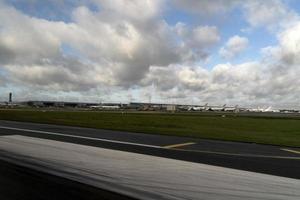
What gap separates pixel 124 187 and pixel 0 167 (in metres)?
4.11

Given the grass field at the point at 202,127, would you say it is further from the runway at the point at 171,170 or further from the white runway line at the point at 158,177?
the white runway line at the point at 158,177

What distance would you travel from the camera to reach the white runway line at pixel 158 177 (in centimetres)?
818

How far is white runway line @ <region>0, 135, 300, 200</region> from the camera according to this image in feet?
26.8

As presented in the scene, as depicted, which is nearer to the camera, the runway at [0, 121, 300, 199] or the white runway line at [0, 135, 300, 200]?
the white runway line at [0, 135, 300, 200]

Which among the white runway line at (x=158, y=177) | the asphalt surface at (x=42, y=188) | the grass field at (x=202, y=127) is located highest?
the grass field at (x=202, y=127)

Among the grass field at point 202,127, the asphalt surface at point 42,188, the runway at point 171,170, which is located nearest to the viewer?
→ the asphalt surface at point 42,188

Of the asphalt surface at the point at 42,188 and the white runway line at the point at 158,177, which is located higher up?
the white runway line at the point at 158,177

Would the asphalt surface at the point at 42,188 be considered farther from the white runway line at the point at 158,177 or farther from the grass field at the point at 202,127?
the grass field at the point at 202,127

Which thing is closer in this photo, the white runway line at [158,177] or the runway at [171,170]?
the white runway line at [158,177]

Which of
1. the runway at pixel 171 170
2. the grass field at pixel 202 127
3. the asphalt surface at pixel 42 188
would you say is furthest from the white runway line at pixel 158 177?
the grass field at pixel 202 127

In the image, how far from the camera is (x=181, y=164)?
11.7m

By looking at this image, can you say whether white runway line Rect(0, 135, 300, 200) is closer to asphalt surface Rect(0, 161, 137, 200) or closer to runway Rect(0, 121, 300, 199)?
runway Rect(0, 121, 300, 199)

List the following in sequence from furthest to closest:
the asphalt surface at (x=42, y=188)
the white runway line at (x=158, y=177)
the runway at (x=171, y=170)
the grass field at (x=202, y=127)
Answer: the grass field at (x=202, y=127), the runway at (x=171, y=170), the white runway line at (x=158, y=177), the asphalt surface at (x=42, y=188)

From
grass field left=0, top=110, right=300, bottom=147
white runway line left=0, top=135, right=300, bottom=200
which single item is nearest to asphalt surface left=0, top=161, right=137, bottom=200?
white runway line left=0, top=135, right=300, bottom=200
